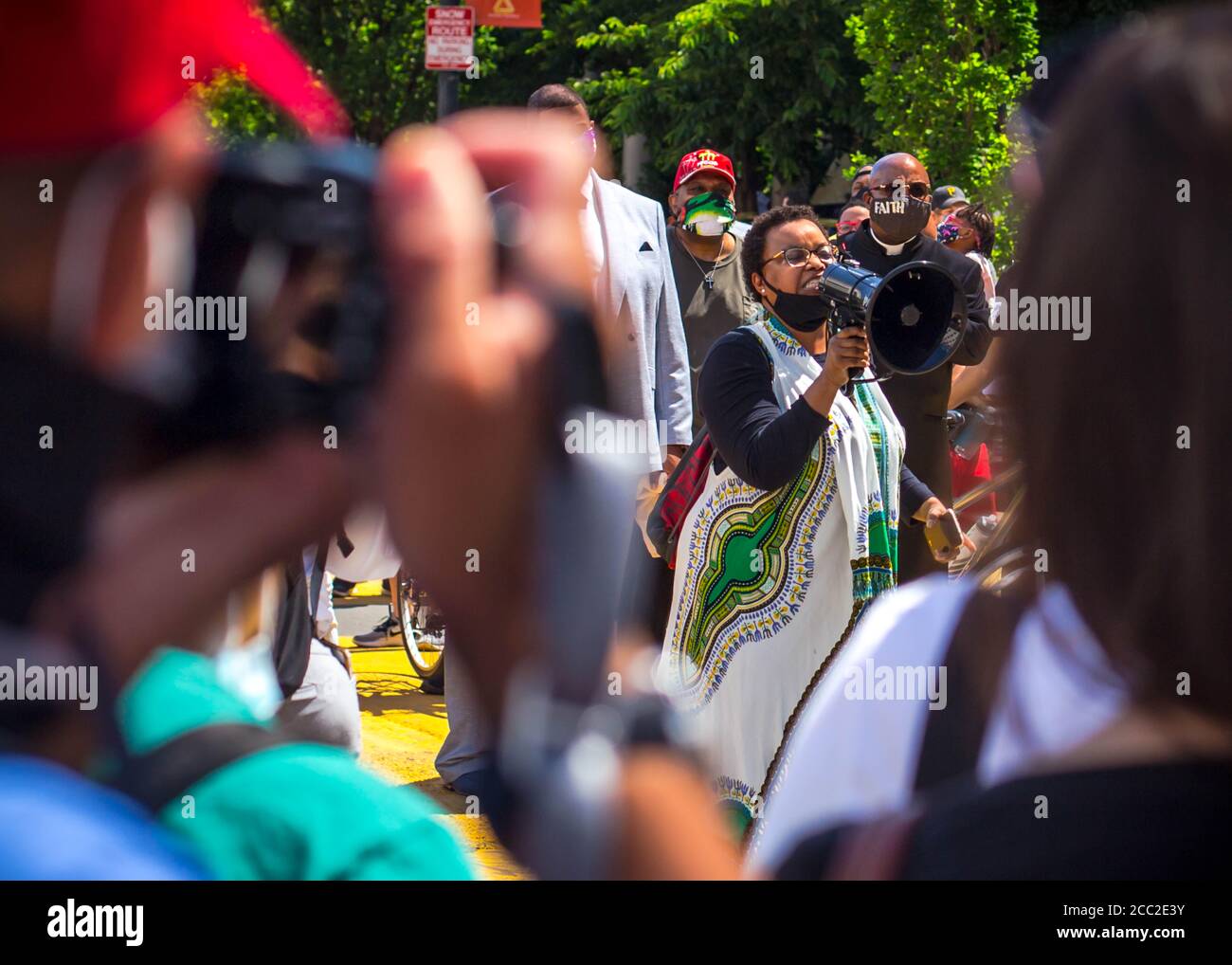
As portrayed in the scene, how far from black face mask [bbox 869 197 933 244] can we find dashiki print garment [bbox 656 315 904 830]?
2.61 feet

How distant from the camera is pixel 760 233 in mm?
3270

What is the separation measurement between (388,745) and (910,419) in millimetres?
1599

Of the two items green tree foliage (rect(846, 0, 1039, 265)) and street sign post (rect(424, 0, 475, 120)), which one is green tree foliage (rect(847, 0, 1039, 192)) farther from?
street sign post (rect(424, 0, 475, 120))

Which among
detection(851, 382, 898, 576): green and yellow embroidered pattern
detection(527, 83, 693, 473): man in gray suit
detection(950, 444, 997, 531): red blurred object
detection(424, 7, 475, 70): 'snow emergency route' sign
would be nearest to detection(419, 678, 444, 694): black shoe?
detection(950, 444, 997, 531): red blurred object

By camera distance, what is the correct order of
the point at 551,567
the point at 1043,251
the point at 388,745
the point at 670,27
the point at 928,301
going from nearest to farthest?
the point at 551,567 → the point at 1043,251 → the point at 928,301 → the point at 388,745 → the point at 670,27

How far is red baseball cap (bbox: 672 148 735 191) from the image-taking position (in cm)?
430

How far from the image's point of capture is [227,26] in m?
0.63

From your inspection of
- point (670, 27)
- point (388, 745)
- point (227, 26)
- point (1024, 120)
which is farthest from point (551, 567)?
point (670, 27)

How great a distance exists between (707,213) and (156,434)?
372 cm

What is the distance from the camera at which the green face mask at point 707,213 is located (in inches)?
169

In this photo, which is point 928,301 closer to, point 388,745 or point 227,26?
point 388,745

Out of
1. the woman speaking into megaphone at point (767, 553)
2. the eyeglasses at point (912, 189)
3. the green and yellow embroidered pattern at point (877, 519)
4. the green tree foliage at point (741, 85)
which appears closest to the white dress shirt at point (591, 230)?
the green tree foliage at point (741, 85)

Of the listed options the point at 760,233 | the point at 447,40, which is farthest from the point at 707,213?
the point at 447,40

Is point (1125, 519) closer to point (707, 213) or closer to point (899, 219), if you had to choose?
point (899, 219)
